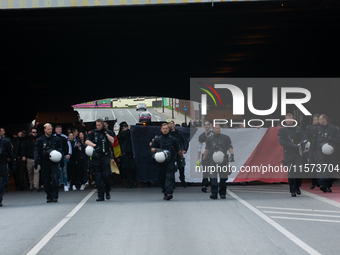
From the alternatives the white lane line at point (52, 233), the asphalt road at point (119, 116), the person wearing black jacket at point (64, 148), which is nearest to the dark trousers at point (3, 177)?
the person wearing black jacket at point (64, 148)

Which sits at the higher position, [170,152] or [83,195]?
[170,152]

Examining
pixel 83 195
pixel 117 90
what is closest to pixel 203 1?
pixel 83 195

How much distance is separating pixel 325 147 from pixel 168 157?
13.7 ft

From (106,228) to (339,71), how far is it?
1840cm

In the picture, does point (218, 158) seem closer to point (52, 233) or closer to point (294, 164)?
point (294, 164)

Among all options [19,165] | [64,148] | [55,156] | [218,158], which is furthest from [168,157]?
[19,165]

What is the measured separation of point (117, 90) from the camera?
4012 centimetres

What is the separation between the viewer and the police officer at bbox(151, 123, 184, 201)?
40.4 feet

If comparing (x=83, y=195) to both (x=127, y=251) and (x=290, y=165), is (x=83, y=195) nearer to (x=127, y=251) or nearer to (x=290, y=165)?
(x=290, y=165)

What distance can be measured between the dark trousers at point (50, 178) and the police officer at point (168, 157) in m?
2.43

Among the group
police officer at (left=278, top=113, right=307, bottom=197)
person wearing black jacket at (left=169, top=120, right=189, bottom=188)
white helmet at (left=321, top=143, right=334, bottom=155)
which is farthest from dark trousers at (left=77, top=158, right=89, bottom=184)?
white helmet at (left=321, top=143, right=334, bottom=155)

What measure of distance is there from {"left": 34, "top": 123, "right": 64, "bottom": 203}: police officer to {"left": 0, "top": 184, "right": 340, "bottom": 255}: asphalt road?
35cm

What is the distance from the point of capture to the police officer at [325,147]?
1320cm

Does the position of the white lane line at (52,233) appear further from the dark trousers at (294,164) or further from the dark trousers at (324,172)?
the dark trousers at (324,172)
